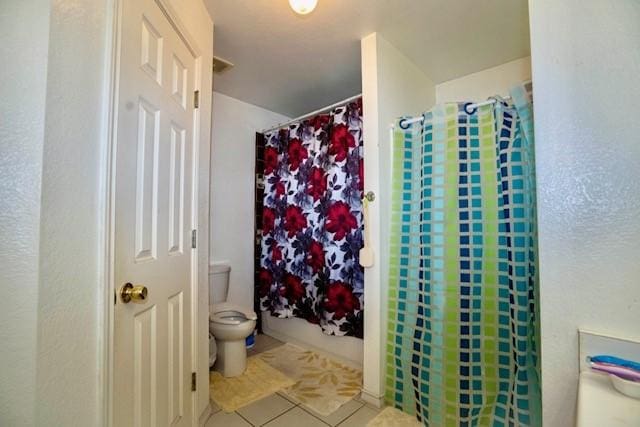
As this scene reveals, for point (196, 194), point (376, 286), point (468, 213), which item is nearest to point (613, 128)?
point (468, 213)

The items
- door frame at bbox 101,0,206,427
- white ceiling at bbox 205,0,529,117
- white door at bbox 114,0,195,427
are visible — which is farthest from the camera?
white ceiling at bbox 205,0,529,117

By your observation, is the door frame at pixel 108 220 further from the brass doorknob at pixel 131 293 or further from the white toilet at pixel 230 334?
the white toilet at pixel 230 334

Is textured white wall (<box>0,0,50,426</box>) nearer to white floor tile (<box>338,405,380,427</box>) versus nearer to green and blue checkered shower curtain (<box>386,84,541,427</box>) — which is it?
white floor tile (<box>338,405,380,427</box>)

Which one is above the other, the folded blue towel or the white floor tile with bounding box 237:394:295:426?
the folded blue towel

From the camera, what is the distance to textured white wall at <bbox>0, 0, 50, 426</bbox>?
59 centimetres

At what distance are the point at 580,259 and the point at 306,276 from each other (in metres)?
1.93

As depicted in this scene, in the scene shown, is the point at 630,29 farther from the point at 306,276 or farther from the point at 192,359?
the point at 306,276

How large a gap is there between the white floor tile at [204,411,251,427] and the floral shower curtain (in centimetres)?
84

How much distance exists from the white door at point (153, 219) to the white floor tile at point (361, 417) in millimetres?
830

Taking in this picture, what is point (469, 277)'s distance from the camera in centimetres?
144

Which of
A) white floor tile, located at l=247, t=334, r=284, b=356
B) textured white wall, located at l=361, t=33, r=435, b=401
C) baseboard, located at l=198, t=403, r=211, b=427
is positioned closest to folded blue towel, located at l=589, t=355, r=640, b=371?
textured white wall, located at l=361, t=33, r=435, b=401

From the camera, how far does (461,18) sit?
5.33ft

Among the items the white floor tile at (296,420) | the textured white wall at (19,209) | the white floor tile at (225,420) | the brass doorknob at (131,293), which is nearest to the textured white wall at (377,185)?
the white floor tile at (296,420)

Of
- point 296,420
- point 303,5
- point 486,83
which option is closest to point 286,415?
point 296,420
